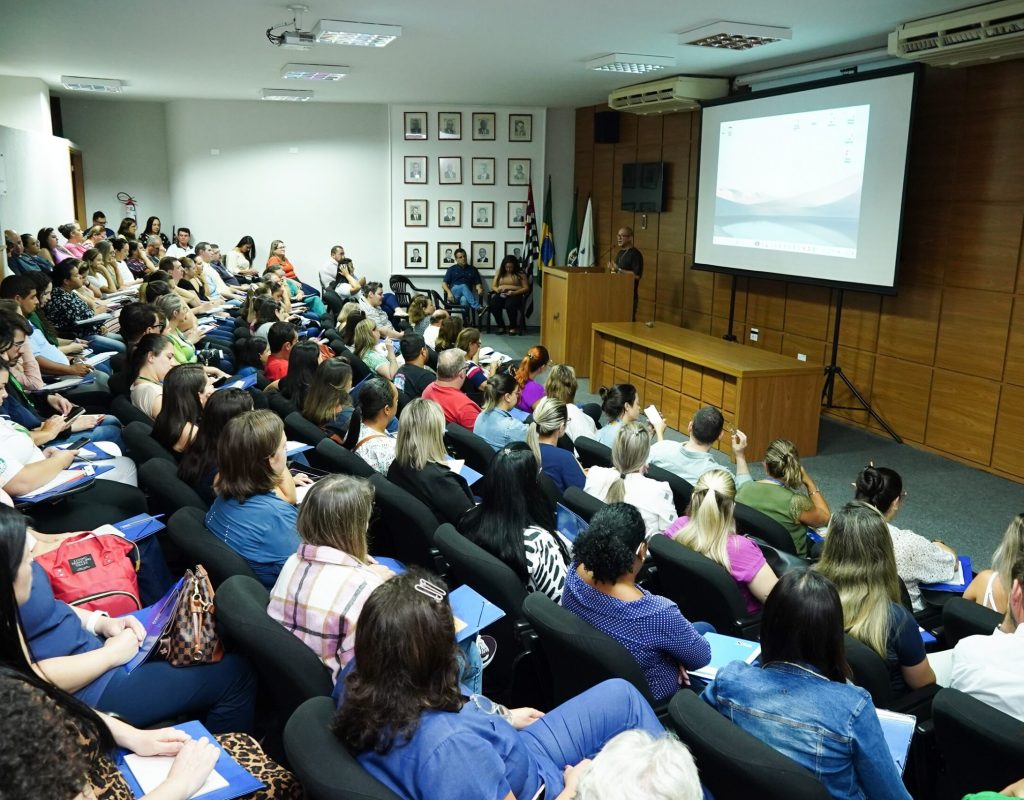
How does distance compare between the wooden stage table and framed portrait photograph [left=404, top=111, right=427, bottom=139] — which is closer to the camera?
the wooden stage table

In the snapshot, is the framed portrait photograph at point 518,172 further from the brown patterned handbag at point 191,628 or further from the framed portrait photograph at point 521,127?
the brown patterned handbag at point 191,628

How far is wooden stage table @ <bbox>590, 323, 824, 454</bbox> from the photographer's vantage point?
250 inches

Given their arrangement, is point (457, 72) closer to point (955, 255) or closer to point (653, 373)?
point (653, 373)

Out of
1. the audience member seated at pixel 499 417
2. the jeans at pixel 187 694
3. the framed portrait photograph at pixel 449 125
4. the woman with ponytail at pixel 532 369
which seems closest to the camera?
the jeans at pixel 187 694

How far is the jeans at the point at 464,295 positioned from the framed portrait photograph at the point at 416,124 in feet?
7.81

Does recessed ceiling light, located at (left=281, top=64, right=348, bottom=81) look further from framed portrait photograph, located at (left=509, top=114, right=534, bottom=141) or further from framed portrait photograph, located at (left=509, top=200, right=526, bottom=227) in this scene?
framed portrait photograph, located at (left=509, top=200, right=526, bottom=227)

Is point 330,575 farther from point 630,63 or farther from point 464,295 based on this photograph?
point 464,295

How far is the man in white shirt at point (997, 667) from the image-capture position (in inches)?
87.0

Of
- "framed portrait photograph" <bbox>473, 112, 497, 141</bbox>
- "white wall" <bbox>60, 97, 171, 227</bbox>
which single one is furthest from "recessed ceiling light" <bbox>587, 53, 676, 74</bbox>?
"white wall" <bbox>60, 97, 171, 227</bbox>

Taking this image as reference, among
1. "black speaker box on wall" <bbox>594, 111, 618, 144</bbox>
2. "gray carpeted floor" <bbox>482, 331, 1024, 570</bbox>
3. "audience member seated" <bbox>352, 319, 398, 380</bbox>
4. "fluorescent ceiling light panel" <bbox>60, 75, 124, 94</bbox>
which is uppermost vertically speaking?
"fluorescent ceiling light panel" <bbox>60, 75, 124, 94</bbox>

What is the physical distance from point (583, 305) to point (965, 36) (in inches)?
179

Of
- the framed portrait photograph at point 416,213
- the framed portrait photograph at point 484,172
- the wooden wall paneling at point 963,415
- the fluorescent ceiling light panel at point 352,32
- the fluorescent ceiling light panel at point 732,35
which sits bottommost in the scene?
the wooden wall paneling at point 963,415

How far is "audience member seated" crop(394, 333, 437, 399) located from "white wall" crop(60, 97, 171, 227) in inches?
390

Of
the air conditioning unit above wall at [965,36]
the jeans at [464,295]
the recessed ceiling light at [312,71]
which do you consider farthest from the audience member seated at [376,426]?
the jeans at [464,295]
